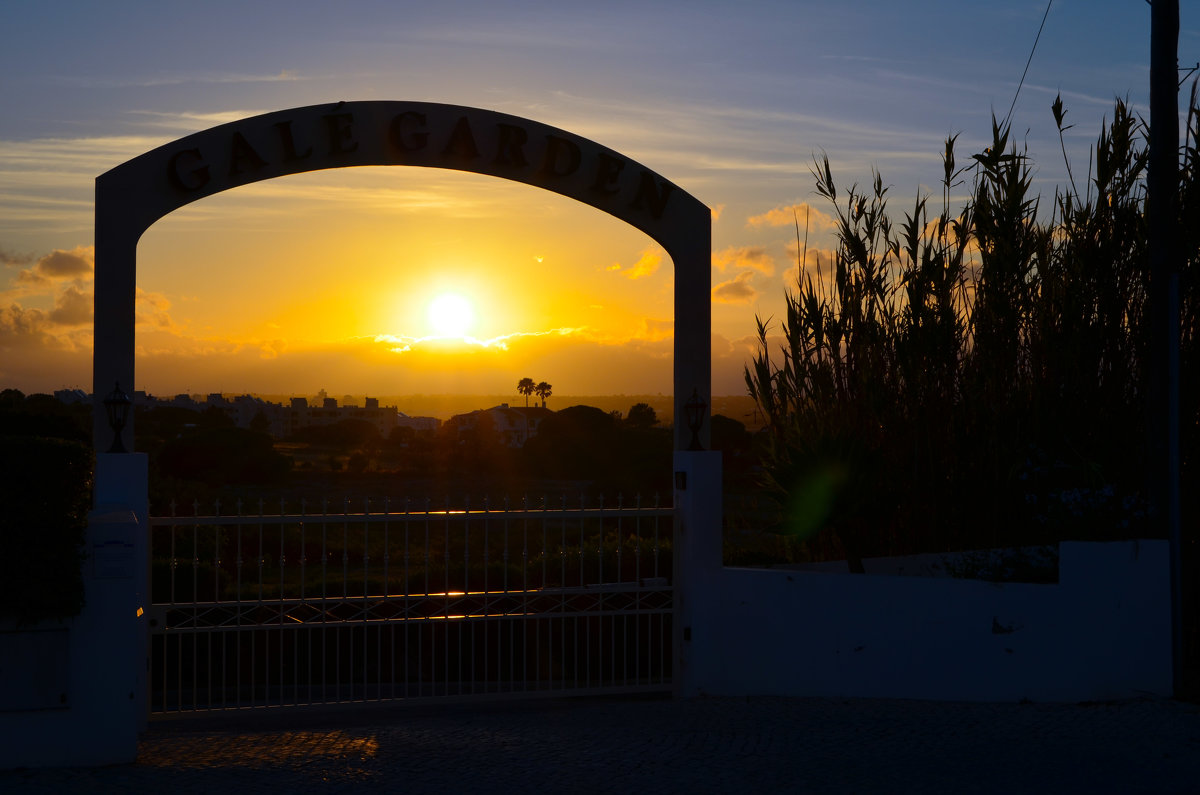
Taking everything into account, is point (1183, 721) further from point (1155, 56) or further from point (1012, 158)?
point (1012, 158)

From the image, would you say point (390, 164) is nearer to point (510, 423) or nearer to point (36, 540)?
point (36, 540)

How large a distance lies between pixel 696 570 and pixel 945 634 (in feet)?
6.00

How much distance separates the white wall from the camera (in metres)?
7.47

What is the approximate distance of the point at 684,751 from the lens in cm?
630

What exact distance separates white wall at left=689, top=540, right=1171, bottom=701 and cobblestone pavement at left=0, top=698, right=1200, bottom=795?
0.21 meters

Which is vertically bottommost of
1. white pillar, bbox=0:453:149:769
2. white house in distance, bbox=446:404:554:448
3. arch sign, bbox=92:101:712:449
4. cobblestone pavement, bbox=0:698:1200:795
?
cobblestone pavement, bbox=0:698:1200:795

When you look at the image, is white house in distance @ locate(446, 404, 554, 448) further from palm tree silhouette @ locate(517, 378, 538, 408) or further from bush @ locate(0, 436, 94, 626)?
bush @ locate(0, 436, 94, 626)

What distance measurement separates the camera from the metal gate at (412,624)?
725cm

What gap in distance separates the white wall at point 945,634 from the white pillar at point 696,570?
0.02m

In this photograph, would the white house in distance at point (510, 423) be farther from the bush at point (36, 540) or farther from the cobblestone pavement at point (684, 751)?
the bush at point (36, 540)

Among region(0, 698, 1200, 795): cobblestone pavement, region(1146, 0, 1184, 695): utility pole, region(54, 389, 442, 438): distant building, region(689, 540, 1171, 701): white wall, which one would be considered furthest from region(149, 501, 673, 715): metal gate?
region(54, 389, 442, 438): distant building

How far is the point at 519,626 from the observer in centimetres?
1312

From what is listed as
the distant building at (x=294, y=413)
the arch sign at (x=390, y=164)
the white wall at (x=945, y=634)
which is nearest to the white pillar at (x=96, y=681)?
the arch sign at (x=390, y=164)

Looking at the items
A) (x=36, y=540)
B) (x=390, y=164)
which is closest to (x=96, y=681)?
(x=36, y=540)
